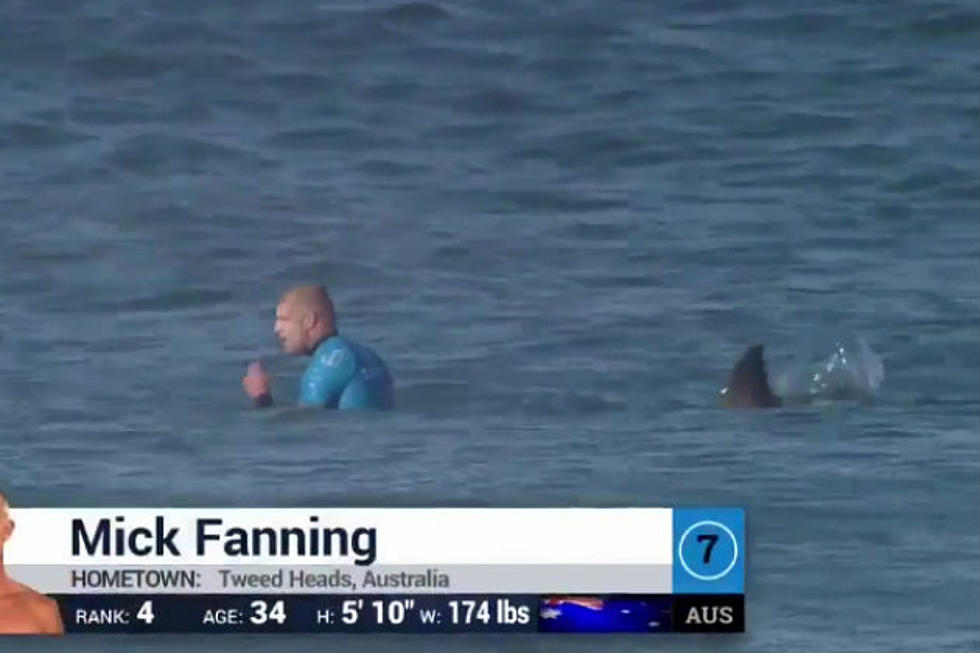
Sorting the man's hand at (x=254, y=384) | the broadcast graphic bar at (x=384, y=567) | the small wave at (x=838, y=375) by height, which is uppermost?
the small wave at (x=838, y=375)

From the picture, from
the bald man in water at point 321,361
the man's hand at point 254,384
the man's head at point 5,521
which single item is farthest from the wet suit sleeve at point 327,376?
the man's head at point 5,521

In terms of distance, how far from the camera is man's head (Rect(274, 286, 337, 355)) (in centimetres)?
410

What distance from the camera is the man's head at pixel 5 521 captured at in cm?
410

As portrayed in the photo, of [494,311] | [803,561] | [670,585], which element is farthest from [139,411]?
[803,561]

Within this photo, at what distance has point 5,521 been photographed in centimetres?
411

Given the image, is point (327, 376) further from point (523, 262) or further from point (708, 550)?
point (708, 550)

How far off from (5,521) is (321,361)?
3.09 feet

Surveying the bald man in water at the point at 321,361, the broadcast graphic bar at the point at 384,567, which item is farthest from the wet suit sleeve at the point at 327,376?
the broadcast graphic bar at the point at 384,567

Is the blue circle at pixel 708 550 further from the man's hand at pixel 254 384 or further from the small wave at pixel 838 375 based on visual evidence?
the man's hand at pixel 254 384

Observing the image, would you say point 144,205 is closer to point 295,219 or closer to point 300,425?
point 295,219

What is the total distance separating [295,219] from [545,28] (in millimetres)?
846

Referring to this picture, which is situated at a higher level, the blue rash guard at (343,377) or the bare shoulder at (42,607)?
the blue rash guard at (343,377)

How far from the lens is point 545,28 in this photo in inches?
164

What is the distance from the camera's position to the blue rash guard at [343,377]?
4.10 meters
